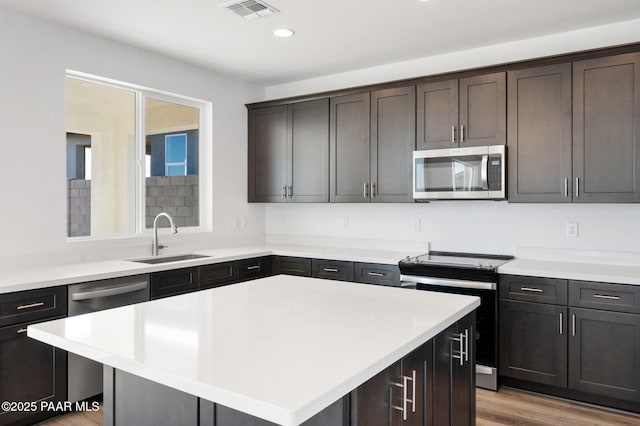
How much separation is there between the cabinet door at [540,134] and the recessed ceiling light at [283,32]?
163 centimetres

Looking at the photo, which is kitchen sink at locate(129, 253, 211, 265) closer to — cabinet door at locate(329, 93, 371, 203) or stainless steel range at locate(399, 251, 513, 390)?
cabinet door at locate(329, 93, 371, 203)

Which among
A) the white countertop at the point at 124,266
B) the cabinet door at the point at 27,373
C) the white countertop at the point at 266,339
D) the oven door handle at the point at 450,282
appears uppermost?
the white countertop at the point at 124,266

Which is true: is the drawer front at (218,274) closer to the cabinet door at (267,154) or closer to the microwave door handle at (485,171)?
the cabinet door at (267,154)

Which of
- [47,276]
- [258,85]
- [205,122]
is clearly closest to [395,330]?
[47,276]

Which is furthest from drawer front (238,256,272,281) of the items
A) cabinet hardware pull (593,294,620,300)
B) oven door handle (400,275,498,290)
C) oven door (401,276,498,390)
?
cabinet hardware pull (593,294,620,300)

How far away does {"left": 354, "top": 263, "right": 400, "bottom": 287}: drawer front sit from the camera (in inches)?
142

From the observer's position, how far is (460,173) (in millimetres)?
3531

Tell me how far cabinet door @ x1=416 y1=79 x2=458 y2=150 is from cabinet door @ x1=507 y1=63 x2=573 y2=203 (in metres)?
0.41

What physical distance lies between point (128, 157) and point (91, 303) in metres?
1.43

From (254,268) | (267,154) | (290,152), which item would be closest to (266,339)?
(254,268)

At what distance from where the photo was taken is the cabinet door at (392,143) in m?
3.80

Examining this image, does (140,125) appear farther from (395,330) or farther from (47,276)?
(395,330)

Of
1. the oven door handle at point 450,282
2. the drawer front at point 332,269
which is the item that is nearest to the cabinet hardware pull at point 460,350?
the oven door handle at point 450,282

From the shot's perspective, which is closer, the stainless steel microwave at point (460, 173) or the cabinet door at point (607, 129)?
the cabinet door at point (607, 129)
